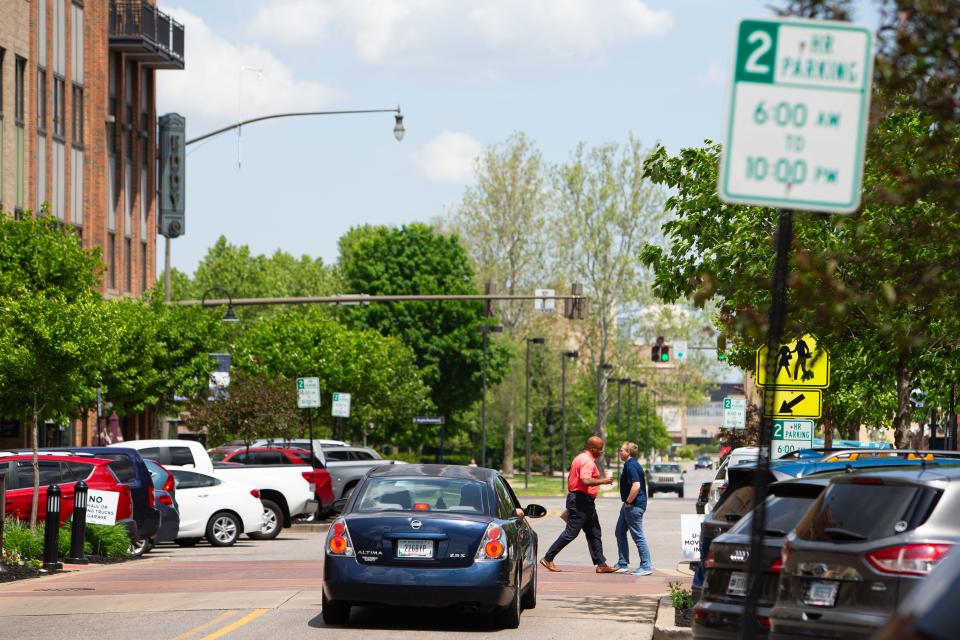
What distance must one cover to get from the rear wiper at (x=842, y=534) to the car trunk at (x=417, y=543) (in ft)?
17.8

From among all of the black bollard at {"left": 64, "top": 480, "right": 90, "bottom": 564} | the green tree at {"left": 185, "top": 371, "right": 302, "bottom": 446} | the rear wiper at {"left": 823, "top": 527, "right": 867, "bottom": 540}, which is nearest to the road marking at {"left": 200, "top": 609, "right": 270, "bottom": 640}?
the rear wiper at {"left": 823, "top": 527, "right": 867, "bottom": 540}

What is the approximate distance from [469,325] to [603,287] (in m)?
6.71

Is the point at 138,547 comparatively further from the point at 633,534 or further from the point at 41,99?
the point at 41,99

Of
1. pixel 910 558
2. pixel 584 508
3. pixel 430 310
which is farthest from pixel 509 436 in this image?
pixel 910 558

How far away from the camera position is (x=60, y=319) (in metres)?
24.5

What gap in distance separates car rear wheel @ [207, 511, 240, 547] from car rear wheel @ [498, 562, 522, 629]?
1388 cm

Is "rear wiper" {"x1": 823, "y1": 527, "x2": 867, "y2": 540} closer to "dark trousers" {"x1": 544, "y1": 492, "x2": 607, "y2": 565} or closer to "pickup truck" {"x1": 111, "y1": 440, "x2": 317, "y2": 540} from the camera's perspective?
"dark trousers" {"x1": 544, "y1": 492, "x2": 607, "y2": 565}

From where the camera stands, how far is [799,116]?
22.6 feet

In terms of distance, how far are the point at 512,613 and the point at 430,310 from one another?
61.1m

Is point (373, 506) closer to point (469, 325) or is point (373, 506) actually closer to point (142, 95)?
point (142, 95)

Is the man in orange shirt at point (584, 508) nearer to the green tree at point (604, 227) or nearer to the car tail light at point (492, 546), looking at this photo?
the car tail light at point (492, 546)

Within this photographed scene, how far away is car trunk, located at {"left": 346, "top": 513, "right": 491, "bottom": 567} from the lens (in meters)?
14.5

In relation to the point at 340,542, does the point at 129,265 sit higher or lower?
higher

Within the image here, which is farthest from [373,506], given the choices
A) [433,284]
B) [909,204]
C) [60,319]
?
[433,284]
